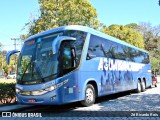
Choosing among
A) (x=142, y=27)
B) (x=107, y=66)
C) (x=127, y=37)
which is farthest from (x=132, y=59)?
(x=142, y=27)

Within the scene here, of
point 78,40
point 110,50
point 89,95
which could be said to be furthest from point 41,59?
point 110,50

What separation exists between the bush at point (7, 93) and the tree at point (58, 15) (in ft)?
28.7

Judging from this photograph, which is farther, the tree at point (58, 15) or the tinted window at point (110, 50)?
the tree at point (58, 15)

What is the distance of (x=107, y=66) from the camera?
46.7 feet

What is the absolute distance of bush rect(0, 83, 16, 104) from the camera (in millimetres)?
12836

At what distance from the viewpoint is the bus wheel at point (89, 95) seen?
11795 mm

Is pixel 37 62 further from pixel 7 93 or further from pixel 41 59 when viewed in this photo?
pixel 7 93

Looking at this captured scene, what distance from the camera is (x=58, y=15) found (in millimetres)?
21797

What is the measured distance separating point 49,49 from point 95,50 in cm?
294

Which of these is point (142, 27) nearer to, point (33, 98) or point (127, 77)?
point (127, 77)

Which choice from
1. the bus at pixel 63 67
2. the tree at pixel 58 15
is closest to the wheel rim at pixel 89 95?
the bus at pixel 63 67

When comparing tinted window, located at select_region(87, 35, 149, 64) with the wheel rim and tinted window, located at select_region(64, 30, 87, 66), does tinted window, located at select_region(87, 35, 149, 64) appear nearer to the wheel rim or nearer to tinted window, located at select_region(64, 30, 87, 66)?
tinted window, located at select_region(64, 30, 87, 66)

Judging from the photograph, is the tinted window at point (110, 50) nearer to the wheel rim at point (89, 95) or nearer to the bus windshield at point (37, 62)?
the wheel rim at point (89, 95)

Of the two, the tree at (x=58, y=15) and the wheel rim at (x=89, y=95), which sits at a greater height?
the tree at (x=58, y=15)
